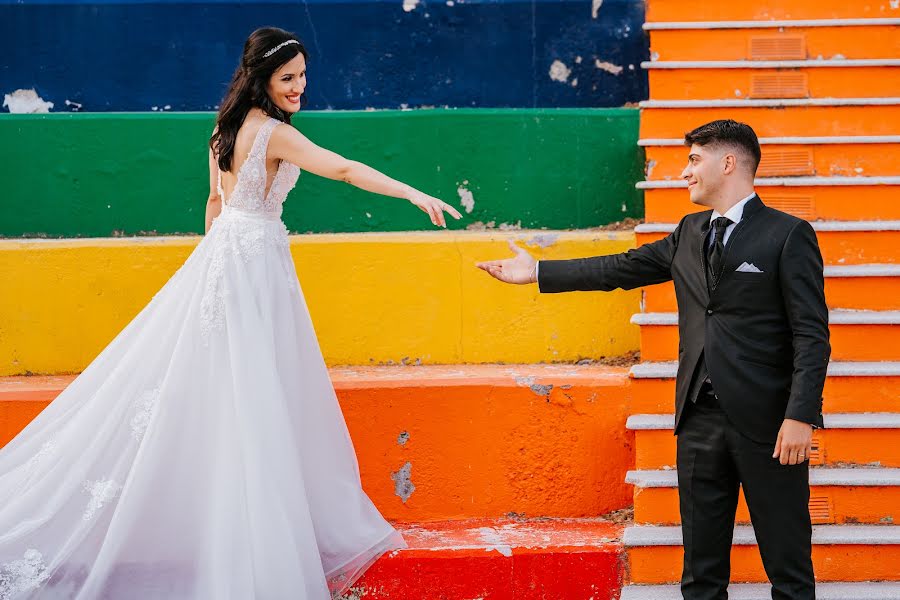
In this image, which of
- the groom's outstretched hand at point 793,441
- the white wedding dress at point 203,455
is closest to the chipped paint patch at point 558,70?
Answer: the white wedding dress at point 203,455

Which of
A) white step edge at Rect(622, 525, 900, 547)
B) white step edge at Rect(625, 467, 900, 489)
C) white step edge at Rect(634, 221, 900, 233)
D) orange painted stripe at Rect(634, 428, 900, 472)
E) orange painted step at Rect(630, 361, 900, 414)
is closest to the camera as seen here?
white step edge at Rect(622, 525, 900, 547)

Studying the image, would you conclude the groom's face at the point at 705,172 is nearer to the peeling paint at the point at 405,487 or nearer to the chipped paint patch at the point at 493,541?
the chipped paint patch at the point at 493,541

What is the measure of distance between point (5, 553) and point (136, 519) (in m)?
0.46

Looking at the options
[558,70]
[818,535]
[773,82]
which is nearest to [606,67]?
[558,70]

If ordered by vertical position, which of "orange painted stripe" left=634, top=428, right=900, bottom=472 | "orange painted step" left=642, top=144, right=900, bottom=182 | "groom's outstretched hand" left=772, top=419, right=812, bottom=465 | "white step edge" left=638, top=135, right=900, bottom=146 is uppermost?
"white step edge" left=638, top=135, right=900, bottom=146

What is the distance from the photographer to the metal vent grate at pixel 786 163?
505 cm

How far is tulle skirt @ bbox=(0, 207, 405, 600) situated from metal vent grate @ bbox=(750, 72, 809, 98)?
8.14ft

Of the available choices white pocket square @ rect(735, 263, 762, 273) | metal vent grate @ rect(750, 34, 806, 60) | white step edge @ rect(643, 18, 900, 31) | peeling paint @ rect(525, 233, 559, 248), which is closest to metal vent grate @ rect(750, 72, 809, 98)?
metal vent grate @ rect(750, 34, 806, 60)

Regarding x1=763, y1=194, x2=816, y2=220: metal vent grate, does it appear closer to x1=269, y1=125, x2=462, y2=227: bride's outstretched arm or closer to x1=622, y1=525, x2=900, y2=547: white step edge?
x1=622, y1=525, x2=900, y2=547: white step edge

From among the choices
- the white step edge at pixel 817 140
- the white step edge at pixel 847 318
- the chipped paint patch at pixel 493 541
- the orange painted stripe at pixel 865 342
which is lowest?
the chipped paint patch at pixel 493 541

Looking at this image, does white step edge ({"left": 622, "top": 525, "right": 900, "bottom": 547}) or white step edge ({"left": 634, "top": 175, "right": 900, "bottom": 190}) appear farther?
white step edge ({"left": 634, "top": 175, "right": 900, "bottom": 190})

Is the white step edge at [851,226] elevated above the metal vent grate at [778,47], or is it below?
below

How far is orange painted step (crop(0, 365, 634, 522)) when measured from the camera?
4707mm

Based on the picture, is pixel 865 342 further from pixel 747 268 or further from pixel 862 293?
pixel 747 268
